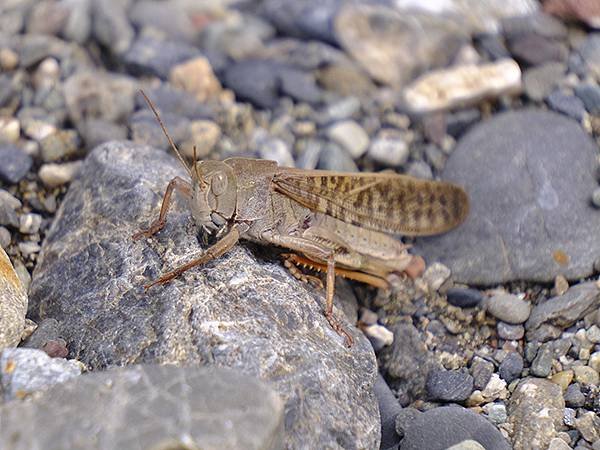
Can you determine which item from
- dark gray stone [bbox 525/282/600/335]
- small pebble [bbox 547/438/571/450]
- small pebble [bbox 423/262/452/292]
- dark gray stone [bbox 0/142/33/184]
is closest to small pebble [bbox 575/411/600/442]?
small pebble [bbox 547/438/571/450]

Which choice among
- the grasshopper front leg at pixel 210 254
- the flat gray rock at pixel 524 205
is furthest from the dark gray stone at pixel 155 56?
the grasshopper front leg at pixel 210 254

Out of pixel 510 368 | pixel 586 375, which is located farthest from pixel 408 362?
pixel 586 375

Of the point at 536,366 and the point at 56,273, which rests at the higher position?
the point at 56,273

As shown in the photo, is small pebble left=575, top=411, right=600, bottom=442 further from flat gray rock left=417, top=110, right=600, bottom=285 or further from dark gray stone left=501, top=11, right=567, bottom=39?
dark gray stone left=501, top=11, right=567, bottom=39

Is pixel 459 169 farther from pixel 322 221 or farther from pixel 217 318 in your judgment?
pixel 217 318

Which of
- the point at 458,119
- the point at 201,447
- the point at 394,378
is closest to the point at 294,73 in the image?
the point at 458,119
